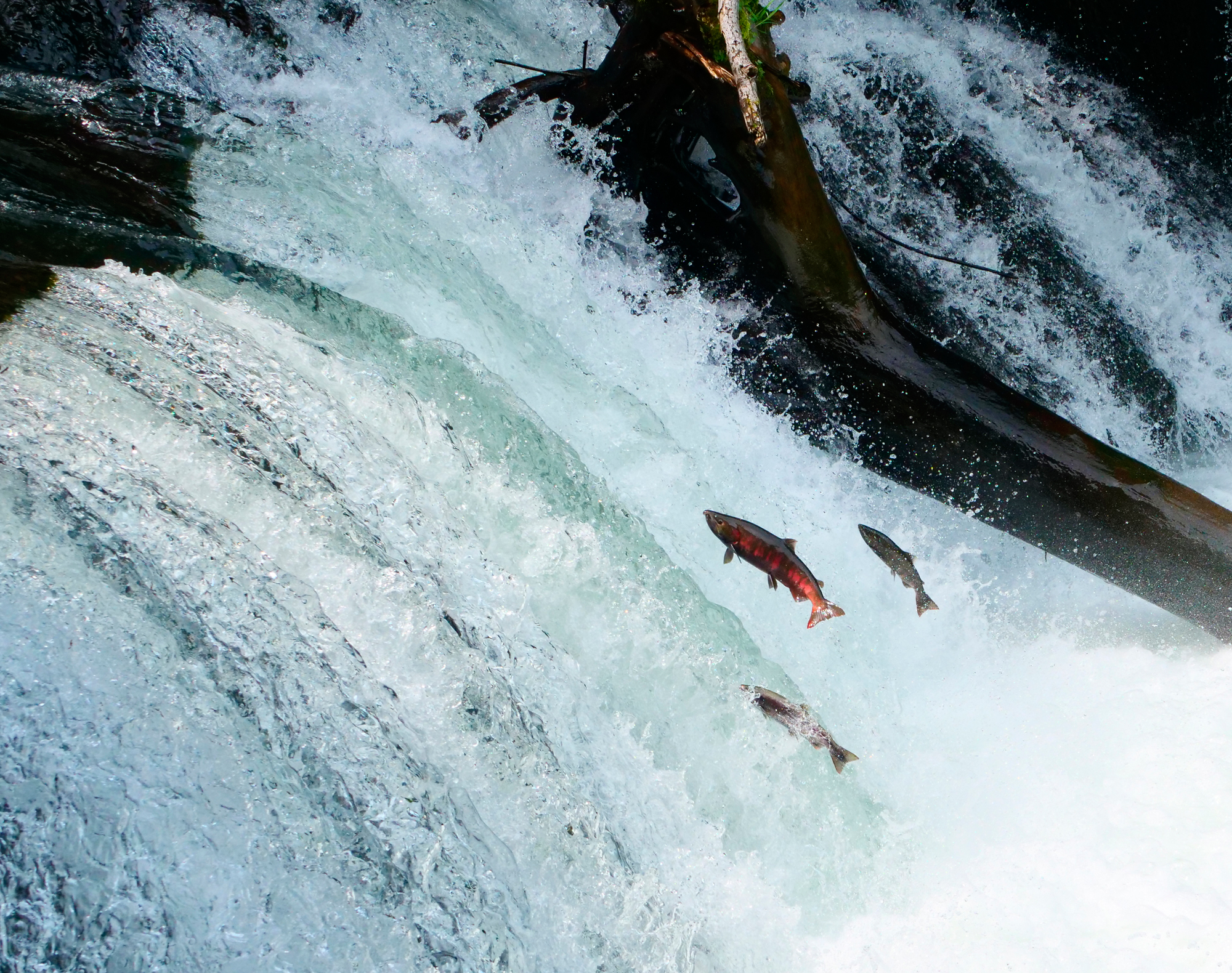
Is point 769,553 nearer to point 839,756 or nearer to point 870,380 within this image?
point 839,756

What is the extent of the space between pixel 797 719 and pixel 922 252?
6.92 feet

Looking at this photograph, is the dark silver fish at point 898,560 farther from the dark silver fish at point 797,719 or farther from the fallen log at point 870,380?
the dark silver fish at point 797,719

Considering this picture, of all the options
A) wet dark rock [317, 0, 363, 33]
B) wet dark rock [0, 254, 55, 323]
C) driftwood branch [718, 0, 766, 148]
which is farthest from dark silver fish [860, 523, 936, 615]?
wet dark rock [317, 0, 363, 33]

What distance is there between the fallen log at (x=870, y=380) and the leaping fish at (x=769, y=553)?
956mm

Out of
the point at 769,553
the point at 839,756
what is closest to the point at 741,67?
the point at 769,553

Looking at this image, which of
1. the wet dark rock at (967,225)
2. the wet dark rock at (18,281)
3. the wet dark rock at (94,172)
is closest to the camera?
the wet dark rock at (18,281)

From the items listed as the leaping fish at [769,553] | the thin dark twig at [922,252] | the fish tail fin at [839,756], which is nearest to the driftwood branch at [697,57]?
the thin dark twig at [922,252]

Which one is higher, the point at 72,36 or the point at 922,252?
the point at 922,252

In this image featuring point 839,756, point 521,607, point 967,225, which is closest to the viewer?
point 521,607

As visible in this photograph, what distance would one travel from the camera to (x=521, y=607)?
2.69 meters

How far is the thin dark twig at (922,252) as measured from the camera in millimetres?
3953

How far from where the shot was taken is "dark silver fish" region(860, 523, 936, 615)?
11.1ft

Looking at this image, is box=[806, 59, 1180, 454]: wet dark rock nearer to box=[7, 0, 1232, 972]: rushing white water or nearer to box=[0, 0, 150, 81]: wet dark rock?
box=[7, 0, 1232, 972]: rushing white water

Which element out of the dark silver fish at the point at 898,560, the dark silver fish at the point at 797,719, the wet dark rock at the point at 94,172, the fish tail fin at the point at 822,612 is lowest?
the dark silver fish at the point at 797,719
